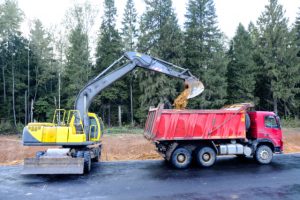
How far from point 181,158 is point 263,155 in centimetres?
387

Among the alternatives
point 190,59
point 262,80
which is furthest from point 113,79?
point 262,80

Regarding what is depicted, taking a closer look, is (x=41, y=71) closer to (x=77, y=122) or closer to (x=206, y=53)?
(x=206, y=53)

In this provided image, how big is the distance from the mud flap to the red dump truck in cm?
334

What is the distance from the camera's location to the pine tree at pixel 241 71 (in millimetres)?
32594

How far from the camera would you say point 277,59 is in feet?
107

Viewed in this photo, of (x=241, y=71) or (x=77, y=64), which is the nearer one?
(x=77, y=64)

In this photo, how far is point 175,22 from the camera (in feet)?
104

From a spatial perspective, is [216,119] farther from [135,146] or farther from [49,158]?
[135,146]

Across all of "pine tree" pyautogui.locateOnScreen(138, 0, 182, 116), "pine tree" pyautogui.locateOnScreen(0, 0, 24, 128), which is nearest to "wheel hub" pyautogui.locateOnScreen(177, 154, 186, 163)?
"pine tree" pyautogui.locateOnScreen(138, 0, 182, 116)

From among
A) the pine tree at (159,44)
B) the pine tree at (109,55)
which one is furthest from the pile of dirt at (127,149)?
the pine tree at (109,55)

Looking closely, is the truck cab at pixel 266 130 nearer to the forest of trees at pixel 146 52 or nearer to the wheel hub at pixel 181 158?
the wheel hub at pixel 181 158

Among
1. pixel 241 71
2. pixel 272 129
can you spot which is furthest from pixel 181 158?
pixel 241 71

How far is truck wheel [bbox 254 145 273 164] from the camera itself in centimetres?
1264

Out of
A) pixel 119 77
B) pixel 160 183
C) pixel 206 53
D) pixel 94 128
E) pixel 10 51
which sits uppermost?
pixel 10 51
